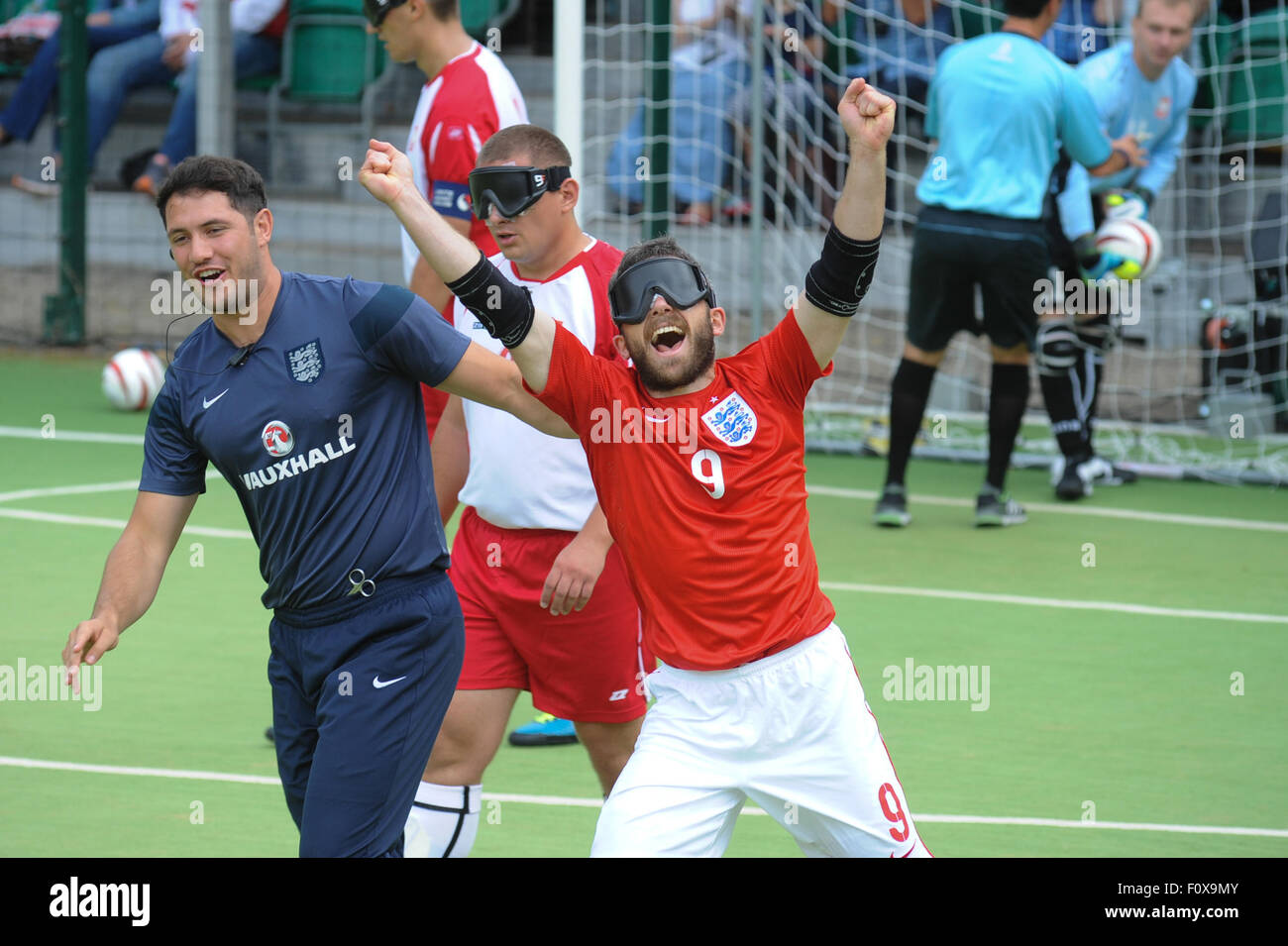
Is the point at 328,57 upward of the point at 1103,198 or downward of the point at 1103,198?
upward

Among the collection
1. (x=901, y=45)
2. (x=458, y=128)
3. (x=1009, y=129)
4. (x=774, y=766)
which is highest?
(x=901, y=45)

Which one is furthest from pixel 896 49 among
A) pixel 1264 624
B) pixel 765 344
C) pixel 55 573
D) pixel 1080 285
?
pixel 765 344

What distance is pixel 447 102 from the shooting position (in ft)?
20.6

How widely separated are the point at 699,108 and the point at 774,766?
33.2 feet

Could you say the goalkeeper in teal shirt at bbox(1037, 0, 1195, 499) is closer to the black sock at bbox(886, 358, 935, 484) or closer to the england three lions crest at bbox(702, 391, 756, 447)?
the black sock at bbox(886, 358, 935, 484)

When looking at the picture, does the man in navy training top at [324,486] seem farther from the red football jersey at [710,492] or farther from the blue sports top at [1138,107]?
the blue sports top at [1138,107]

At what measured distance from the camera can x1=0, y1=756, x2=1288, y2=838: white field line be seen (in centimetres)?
522

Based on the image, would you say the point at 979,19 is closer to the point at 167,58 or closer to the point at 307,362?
the point at 167,58

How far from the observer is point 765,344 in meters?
4.04

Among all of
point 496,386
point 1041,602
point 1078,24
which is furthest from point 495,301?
point 1078,24

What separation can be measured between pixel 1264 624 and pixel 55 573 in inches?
207
